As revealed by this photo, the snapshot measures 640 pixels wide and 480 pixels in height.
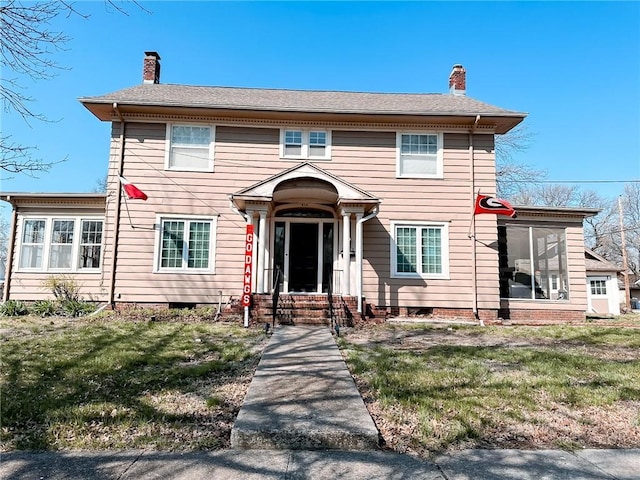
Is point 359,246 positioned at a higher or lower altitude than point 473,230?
lower

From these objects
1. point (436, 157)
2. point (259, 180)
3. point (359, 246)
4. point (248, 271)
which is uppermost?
point (436, 157)

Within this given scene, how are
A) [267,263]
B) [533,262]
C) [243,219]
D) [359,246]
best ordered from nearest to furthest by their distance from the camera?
[359,246] → [267,263] → [243,219] → [533,262]

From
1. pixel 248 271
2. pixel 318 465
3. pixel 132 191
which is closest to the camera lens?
pixel 318 465

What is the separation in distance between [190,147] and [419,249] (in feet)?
23.4

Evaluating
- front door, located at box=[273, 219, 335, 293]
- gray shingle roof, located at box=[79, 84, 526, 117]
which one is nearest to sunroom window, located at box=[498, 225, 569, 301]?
gray shingle roof, located at box=[79, 84, 526, 117]

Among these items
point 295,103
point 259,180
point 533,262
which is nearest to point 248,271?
point 259,180

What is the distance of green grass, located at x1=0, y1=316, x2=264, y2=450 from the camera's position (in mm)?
3416

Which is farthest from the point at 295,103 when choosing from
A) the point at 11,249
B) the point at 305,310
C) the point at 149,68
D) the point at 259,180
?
the point at 11,249

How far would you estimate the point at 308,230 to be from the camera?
11.5 metres

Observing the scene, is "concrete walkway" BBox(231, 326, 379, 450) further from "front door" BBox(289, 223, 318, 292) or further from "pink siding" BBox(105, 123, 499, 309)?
"pink siding" BBox(105, 123, 499, 309)

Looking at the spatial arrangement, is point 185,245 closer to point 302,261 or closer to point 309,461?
point 302,261

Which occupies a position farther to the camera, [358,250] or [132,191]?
[132,191]

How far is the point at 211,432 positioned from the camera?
351 cm

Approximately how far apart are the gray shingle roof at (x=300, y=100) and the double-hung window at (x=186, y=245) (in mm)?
3243
